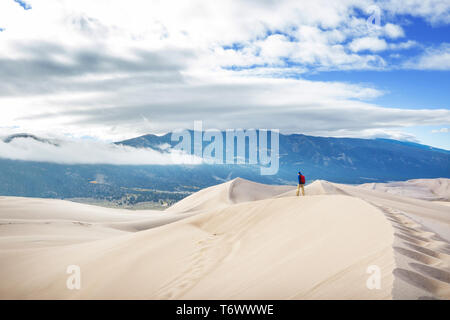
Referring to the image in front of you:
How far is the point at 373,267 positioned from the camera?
16.0ft

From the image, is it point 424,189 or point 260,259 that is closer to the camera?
point 260,259

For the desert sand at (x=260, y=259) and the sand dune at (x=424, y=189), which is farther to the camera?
the sand dune at (x=424, y=189)

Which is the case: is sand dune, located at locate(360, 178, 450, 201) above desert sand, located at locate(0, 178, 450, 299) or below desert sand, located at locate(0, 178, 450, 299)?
below

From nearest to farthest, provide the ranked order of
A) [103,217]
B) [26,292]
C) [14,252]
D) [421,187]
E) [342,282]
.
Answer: [342,282] → [26,292] → [14,252] → [103,217] → [421,187]

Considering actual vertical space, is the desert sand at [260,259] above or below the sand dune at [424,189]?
above

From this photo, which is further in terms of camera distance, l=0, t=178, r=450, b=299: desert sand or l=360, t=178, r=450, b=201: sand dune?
l=360, t=178, r=450, b=201: sand dune

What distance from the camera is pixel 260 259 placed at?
6.97m

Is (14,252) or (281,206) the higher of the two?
(281,206)

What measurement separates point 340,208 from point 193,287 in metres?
5.57

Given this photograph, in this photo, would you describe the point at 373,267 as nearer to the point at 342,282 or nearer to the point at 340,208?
the point at 342,282

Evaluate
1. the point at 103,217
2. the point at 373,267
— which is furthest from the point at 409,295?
the point at 103,217

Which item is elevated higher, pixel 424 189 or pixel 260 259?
pixel 260 259

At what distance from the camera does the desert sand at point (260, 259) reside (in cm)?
476

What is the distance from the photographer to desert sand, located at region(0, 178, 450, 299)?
4762 millimetres
